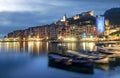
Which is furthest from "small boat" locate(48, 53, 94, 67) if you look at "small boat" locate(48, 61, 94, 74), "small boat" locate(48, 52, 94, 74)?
"small boat" locate(48, 61, 94, 74)

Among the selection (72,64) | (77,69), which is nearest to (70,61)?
(72,64)

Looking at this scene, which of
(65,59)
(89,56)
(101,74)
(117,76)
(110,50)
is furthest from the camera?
(110,50)

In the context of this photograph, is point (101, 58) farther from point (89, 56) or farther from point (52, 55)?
point (52, 55)

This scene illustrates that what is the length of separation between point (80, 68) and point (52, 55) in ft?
47.5

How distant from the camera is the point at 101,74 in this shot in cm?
6288

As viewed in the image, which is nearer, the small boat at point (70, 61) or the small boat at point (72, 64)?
the small boat at point (72, 64)

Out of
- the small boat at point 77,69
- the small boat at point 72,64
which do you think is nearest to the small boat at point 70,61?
the small boat at point 72,64

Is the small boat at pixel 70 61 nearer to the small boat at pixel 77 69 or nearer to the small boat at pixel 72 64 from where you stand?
the small boat at pixel 72 64

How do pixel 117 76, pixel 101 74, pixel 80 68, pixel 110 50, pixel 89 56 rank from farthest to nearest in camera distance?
1. pixel 110 50
2. pixel 89 56
3. pixel 80 68
4. pixel 101 74
5. pixel 117 76

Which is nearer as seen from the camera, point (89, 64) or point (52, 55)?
point (89, 64)

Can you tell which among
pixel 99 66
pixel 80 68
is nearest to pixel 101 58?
pixel 99 66

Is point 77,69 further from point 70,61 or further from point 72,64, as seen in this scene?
point 70,61

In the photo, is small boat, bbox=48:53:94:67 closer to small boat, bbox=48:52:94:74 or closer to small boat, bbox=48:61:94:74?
small boat, bbox=48:52:94:74

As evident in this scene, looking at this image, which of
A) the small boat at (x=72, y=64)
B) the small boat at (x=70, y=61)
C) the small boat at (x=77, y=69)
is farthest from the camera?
the small boat at (x=70, y=61)
